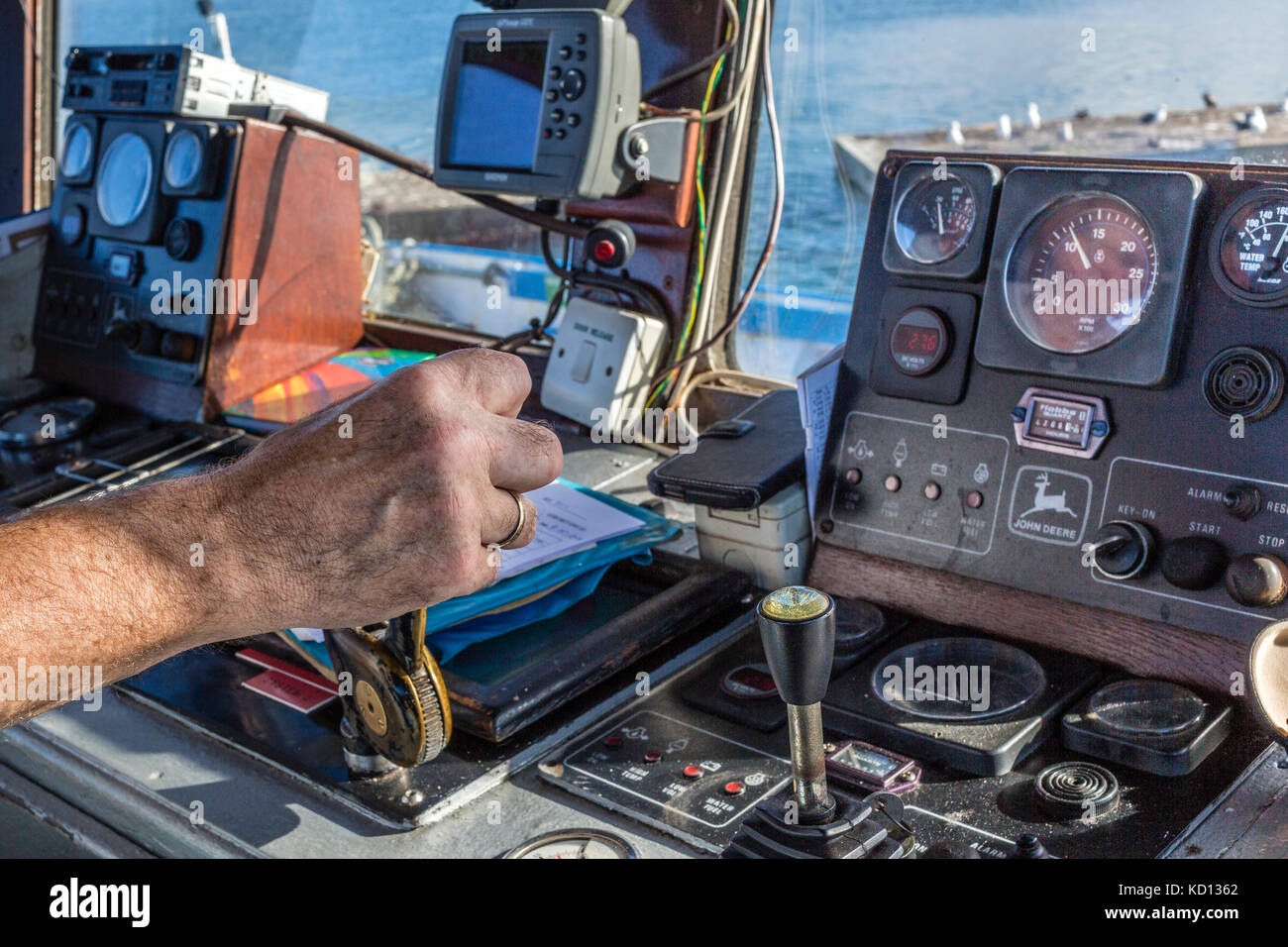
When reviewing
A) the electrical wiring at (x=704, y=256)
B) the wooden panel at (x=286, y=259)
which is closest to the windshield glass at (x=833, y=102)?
the electrical wiring at (x=704, y=256)

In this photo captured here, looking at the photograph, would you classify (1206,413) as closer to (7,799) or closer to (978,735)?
(978,735)

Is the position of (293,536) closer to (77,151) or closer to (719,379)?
(719,379)

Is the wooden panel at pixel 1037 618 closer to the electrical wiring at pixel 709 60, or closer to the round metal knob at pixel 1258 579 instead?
the round metal knob at pixel 1258 579

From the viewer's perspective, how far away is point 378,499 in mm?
859

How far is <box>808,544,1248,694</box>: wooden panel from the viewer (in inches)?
43.6

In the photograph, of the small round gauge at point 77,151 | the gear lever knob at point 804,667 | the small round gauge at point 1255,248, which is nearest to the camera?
the gear lever knob at point 804,667

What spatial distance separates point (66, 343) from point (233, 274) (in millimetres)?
518

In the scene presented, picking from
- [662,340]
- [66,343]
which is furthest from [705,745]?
[66,343]

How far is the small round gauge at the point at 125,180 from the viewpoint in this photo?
7.12ft

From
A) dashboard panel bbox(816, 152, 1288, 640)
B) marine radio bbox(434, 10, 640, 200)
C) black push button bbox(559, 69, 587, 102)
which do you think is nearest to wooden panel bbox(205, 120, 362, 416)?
marine radio bbox(434, 10, 640, 200)

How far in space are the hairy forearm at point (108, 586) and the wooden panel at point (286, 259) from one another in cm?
124

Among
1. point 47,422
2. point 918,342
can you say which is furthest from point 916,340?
point 47,422

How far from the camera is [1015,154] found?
1250 millimetres

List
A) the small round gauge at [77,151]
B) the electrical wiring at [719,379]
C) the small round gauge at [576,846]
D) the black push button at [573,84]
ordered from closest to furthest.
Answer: the small round gauge at [576,846] < the black push button at [573,84] < the electrical wiring at [719,379] < the small round gauge at [77,151]
